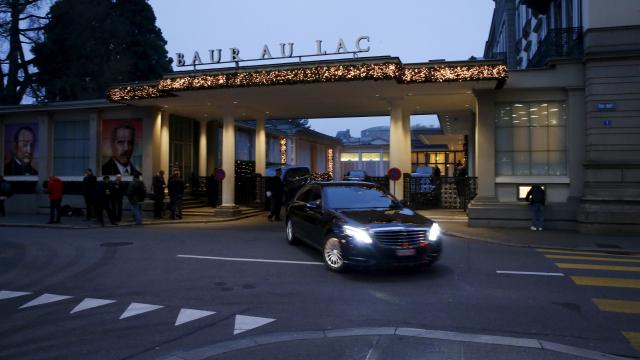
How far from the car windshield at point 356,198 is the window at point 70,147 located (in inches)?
608

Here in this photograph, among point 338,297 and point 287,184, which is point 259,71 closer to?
point 287,184

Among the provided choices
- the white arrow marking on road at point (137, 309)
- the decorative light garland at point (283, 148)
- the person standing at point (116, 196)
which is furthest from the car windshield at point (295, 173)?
the white arrow marking on road at point (137, 309)

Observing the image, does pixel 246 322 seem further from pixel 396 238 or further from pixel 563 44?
pixel 563 44

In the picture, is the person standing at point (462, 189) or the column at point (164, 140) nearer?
the person standing at point (462, 189)

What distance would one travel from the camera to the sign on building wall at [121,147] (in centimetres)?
2088

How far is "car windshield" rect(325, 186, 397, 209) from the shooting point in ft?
32.1

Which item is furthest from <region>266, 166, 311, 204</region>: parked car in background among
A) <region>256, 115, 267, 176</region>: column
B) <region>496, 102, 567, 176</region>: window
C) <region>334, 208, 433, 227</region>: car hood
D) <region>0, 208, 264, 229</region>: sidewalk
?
<region>334, 208, 433, 227</region>: car hood

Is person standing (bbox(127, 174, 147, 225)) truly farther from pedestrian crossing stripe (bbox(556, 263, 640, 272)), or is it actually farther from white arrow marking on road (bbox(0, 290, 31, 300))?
pedestrian crossing stripe (bbox(556, 263, 640, 272))

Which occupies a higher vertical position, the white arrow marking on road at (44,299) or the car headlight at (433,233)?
the car headlight at (433,233)

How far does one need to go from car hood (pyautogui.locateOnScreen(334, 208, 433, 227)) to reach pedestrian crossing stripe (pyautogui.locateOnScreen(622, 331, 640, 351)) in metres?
3.61

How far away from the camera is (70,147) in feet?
72.3

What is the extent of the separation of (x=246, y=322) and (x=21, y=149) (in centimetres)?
2125

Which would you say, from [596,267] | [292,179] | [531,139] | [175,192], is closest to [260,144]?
[292,179]

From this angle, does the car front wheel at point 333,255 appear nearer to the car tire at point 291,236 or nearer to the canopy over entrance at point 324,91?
the car tire at point 291,236
